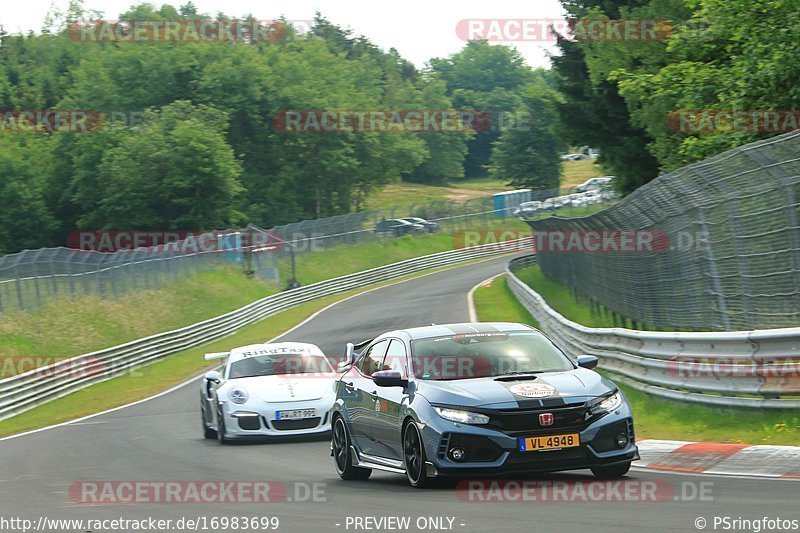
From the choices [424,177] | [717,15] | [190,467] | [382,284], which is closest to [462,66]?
[424,177]

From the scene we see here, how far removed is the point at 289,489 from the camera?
998 cm

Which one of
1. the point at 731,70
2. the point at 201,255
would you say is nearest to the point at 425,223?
the point at 201,255

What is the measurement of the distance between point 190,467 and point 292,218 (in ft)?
232

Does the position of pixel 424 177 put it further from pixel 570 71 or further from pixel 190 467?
pixel 190 467

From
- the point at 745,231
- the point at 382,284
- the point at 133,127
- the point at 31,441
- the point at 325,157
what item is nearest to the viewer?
the point at 745,231

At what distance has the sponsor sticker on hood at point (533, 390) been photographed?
29.0ft

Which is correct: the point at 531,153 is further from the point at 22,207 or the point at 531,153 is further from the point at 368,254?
the point at 22,207

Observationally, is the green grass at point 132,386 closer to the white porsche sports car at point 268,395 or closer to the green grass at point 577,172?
the white porsche sports car at point 268,395

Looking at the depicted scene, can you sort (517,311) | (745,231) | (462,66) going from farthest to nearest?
(462,66)
(517,311)
(745,231)

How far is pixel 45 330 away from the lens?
33.0 m

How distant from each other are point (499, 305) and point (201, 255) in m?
13.5

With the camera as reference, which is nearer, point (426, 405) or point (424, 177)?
point (426, 405)

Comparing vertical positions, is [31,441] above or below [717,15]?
below

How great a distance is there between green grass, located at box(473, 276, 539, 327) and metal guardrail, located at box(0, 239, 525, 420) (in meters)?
7.89
